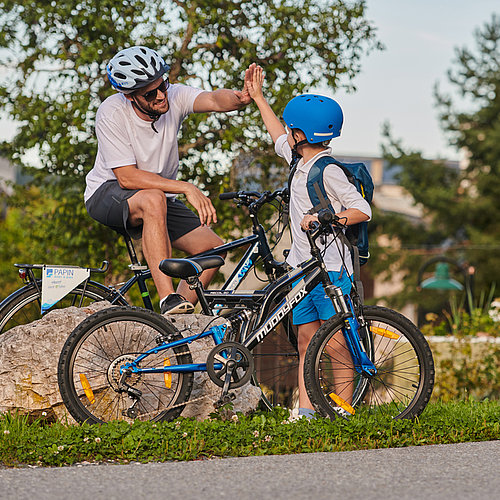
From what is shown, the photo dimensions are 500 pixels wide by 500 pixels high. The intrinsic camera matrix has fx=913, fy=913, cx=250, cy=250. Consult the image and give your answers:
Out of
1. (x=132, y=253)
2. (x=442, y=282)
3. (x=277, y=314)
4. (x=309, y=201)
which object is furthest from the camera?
(x=442, y=282)

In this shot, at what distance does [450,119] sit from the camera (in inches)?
1244

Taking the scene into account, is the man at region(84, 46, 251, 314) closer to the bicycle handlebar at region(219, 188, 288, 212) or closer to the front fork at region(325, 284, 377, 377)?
the bicycle handlebar at region(219, 188, 288, 212)

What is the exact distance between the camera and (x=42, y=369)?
5340 mm

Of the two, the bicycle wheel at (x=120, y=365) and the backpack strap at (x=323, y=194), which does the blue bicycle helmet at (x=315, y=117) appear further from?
the bicycle wheel at (x=120, y=365)

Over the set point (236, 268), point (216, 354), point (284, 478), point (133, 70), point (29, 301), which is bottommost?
point (284, 478)

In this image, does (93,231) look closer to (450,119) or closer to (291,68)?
(291,68)

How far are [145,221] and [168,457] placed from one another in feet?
4.90

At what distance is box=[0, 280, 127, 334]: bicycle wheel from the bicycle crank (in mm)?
1026

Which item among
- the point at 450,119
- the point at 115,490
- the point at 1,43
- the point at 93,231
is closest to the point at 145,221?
the point at 115,490

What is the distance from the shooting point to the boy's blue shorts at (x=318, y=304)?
541 centimetres

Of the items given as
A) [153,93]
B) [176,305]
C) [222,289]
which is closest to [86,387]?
[176,305]

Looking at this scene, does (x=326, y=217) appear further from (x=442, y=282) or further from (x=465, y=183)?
(x=465, y=183)

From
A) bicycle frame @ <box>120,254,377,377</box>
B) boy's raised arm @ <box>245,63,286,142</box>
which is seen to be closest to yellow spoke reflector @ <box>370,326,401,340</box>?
bicycle frame @ <box>120,254,377,377</box>

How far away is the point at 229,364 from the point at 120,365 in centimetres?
60
